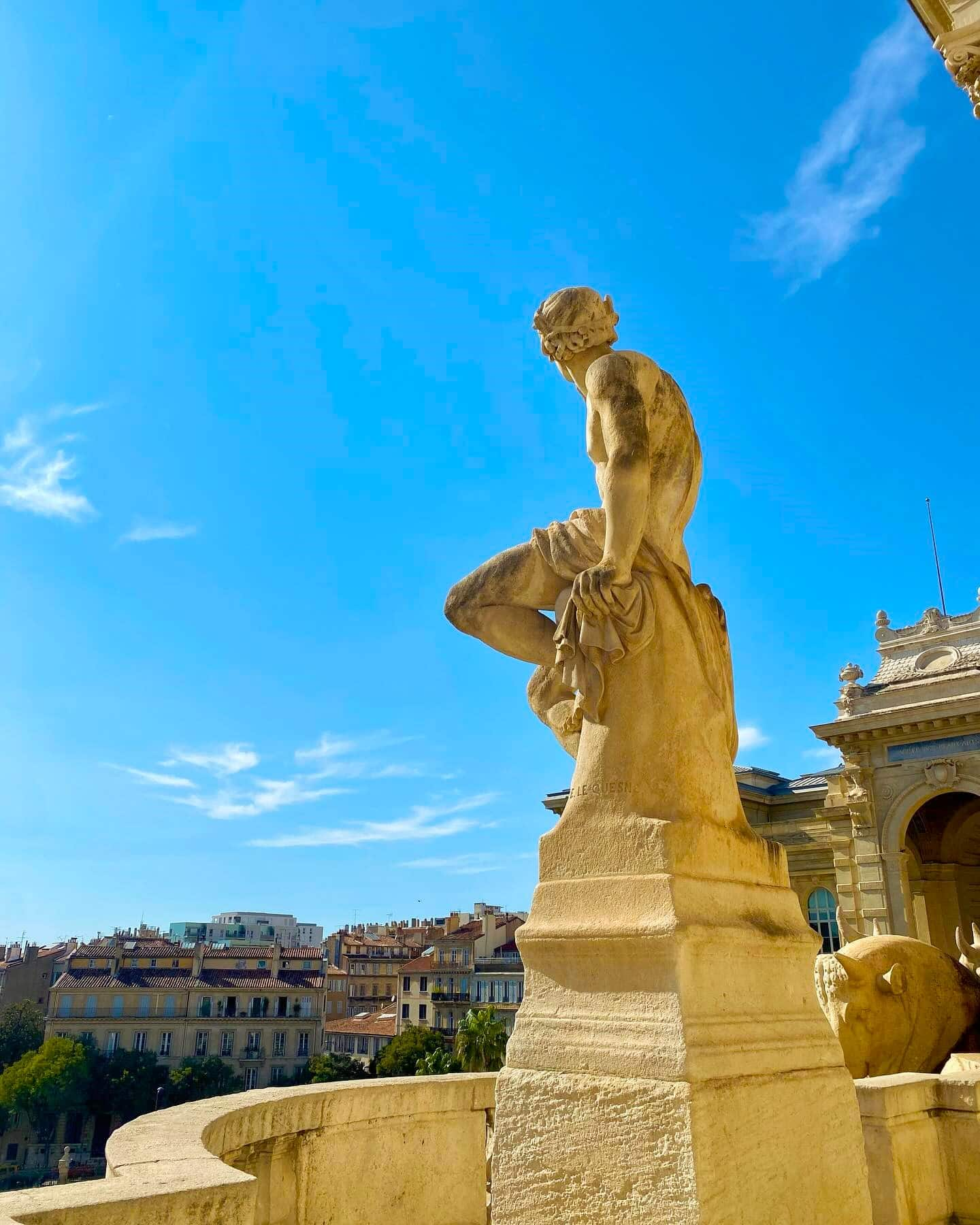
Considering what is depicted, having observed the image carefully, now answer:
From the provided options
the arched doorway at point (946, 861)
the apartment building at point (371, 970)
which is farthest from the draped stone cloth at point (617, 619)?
the apartment building at point (371, 970)

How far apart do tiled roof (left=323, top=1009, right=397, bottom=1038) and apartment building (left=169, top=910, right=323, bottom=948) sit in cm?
2884

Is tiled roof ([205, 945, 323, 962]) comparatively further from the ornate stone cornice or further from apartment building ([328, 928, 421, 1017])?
the ornate stone cornice

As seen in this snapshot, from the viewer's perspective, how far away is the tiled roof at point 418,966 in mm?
72062

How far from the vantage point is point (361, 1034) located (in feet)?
237

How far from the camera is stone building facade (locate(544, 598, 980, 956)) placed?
2833 cm

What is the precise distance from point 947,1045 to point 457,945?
69.5 meters

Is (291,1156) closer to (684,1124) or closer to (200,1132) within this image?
(200,1132)

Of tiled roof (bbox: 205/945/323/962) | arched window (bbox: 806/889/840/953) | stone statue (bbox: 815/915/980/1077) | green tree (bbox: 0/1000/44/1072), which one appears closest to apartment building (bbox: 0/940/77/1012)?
green tree (bbox: 0/1000/44/1072)

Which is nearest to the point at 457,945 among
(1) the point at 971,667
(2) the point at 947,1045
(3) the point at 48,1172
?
(3) the point at 48,1172

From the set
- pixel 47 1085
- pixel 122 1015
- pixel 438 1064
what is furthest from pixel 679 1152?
pixel 122 1015

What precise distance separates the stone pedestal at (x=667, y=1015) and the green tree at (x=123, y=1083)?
70280 millimetres

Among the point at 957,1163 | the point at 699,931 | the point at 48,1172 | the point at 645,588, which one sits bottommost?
the point at 48,1172

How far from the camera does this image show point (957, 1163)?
437 centimetres

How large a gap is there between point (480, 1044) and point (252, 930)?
79767 mm
